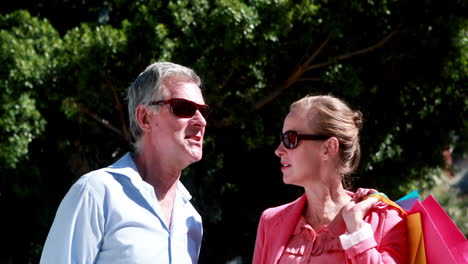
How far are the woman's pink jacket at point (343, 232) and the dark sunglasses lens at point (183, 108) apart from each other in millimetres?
637

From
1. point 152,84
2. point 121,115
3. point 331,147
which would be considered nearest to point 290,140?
point 331,147

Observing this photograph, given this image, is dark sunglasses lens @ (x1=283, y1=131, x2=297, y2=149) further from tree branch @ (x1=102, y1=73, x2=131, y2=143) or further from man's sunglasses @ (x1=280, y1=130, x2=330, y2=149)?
tree branch @ (x1=102, y1=73, x2=131, y2=143)

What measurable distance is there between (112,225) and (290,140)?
2.96ft

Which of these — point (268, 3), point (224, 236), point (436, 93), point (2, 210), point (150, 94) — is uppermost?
point (268, 3)

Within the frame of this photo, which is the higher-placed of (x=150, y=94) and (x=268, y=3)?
(x=268, y=3)

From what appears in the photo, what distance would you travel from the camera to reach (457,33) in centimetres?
797

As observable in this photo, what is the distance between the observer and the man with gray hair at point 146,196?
2.29 m

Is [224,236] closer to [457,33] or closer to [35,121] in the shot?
[35,121]

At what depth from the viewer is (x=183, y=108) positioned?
106 inches

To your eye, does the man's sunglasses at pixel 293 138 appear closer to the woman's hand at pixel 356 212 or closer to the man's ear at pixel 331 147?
the man's ear at pixel 331 147

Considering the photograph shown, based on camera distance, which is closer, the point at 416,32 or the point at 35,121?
the point at 35,121

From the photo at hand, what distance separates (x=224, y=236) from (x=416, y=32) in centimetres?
437

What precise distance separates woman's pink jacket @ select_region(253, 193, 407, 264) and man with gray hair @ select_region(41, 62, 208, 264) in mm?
358

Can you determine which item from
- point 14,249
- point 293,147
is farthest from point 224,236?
point 293,147
